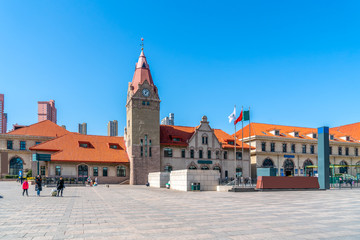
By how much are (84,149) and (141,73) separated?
58.8 feet

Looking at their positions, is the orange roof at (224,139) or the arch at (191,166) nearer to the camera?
the arch at (191,166)

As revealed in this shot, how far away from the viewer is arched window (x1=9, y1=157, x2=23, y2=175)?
Result: 62.0m

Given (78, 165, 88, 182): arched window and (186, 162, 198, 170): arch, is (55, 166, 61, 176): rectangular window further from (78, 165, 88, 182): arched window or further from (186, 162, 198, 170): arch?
(186, 162, 198, 170): arch

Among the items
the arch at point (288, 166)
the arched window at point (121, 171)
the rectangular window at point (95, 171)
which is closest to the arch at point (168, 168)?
the arched window at point (121, 171)

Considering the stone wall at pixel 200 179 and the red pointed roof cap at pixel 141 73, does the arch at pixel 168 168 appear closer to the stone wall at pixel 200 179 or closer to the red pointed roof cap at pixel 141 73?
the red pointed roof cap at pixel 141 73

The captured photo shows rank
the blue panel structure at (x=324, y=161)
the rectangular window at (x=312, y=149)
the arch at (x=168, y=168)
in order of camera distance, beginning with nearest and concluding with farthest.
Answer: the blue panel structure at (x=324, y=161) < the arch at (x=168, y=168) < the rectangular window at (x=312, y=149)

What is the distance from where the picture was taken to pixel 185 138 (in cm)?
6494

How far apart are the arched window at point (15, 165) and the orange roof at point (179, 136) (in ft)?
90.7

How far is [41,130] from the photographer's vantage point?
223 feet

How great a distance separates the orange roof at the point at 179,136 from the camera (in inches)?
2485

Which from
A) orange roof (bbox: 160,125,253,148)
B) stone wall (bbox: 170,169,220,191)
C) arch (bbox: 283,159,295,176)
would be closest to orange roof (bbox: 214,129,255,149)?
orange roof (bbox: 160,125,253,148)

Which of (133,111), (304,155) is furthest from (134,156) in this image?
(304,155)

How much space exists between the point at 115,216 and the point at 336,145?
237 feet

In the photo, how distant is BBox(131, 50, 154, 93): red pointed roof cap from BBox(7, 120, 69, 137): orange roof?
20.2 metres
